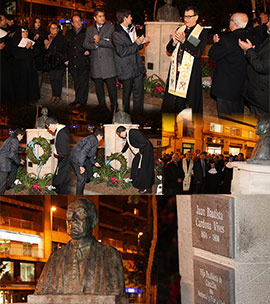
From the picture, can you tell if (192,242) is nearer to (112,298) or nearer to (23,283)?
(112,298)

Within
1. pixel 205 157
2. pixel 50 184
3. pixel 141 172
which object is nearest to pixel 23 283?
pixel 50 184

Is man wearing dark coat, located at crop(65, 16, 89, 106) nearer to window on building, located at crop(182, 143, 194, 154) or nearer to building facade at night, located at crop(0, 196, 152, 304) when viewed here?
window on building, located at crop(182, 143, 194, 154)

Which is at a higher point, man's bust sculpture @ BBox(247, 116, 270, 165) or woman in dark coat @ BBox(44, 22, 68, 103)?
woman in dark coat @ BBox(44, 22, 68, 103)

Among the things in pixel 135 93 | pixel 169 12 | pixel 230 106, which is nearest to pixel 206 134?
pixel 230 106

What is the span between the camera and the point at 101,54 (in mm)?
6422

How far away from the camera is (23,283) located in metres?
7.08

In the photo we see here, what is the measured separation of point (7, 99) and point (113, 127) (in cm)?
99

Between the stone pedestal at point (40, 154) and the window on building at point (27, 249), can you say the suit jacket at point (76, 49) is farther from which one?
the window on building at point (27, 249)

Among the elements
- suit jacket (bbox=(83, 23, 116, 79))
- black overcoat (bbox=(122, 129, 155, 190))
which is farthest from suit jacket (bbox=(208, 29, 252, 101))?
suit jacket (bbox=(83, 23, 116, 79))

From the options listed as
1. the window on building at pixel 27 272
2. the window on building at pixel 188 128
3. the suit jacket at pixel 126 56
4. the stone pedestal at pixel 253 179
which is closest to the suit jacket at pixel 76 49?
the suit jacket at pixel 126 56

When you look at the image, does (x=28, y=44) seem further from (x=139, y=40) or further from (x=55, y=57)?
(x=139, y=40)

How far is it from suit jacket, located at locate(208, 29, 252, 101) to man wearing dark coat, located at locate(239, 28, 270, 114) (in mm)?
59

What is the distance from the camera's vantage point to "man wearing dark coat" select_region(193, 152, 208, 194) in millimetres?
6754

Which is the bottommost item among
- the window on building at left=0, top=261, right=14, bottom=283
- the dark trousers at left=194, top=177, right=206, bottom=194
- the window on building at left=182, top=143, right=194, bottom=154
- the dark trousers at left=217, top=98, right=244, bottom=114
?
the window on building at left=0, top=261, right=14, bottom=283
